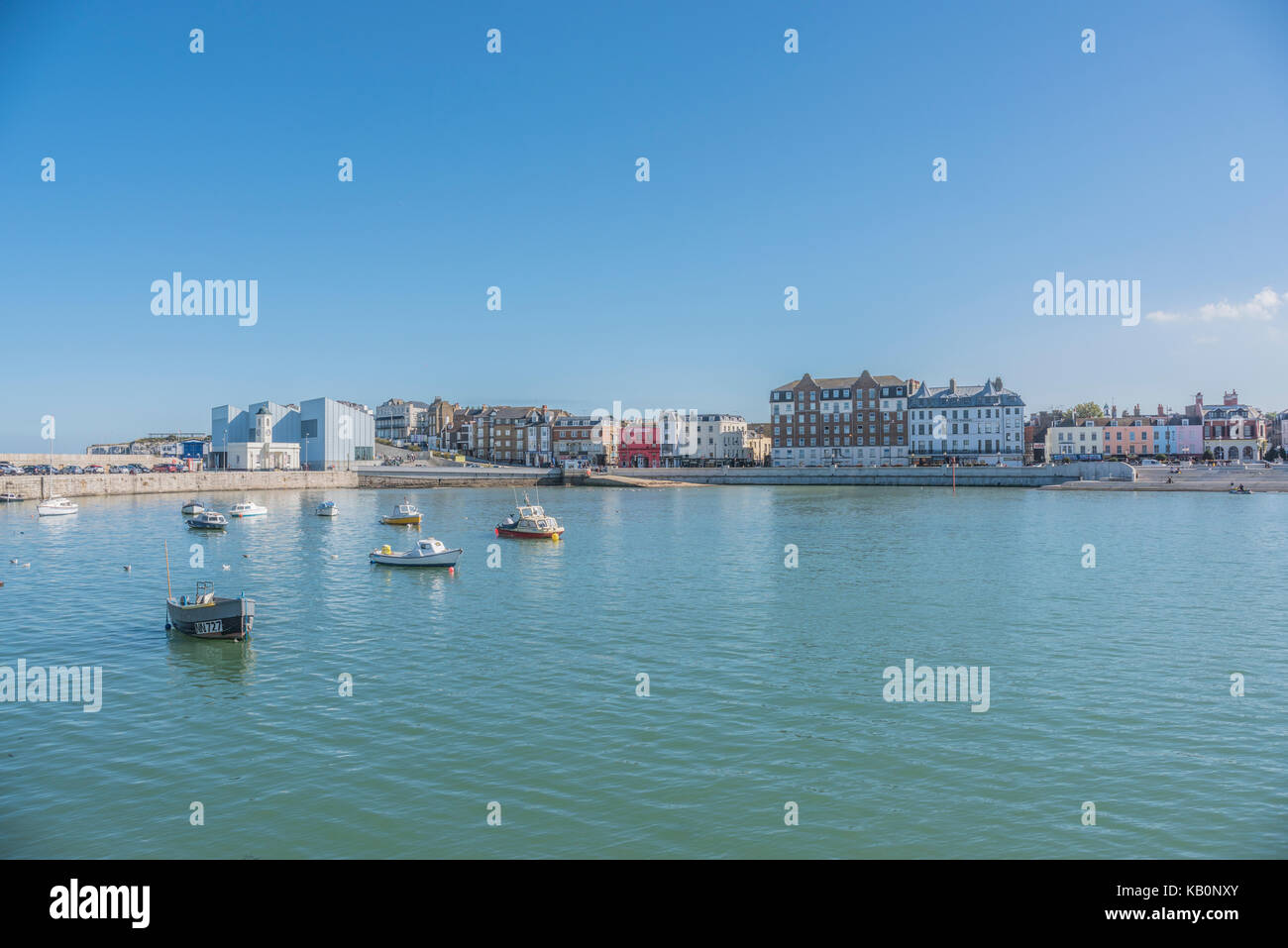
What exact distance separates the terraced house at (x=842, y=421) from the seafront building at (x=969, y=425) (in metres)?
3.12

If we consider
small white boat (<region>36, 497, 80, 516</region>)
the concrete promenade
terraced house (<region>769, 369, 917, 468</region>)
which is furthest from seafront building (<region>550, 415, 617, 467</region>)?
small white boat (<region>36, 497, 80, 516</region>)

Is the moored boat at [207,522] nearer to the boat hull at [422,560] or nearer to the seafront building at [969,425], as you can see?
the boat hull at [422,560]

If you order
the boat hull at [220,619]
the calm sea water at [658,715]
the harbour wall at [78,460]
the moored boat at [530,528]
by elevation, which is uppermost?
the harbour wall at [78,460]

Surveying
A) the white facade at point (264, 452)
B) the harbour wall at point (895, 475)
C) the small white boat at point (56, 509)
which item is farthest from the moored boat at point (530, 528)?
the white facade at point (264, 452)

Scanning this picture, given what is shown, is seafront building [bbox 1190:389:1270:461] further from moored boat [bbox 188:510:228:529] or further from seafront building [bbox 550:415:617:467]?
moored boat [bbox 188:510:228:529]

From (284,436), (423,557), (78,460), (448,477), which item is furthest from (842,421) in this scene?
(78,460)

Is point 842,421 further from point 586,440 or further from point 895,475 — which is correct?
point 586,440

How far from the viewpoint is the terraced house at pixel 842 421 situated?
143 meters

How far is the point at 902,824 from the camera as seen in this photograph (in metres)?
13.8

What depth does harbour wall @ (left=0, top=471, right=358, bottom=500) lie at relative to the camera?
309 feet

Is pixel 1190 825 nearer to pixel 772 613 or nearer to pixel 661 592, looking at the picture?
pixel 772 613

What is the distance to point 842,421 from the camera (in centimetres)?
14588
